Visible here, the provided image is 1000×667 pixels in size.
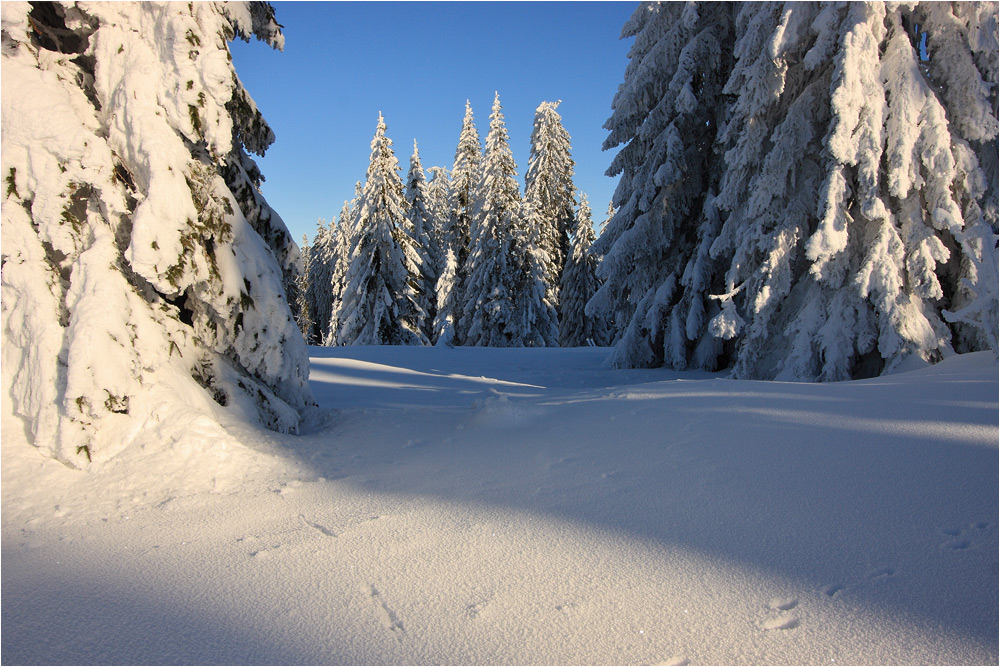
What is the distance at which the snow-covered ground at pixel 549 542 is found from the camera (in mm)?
2010

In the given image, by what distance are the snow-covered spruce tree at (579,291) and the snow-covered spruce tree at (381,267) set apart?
7818 mm

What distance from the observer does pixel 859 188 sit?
828cm

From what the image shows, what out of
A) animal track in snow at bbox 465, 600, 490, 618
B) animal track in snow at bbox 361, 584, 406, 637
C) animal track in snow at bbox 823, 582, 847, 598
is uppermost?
animal track in snow at bbox 823, 582, 847, 598

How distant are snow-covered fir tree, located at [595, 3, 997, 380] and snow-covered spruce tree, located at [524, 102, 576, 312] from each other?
16974 mm

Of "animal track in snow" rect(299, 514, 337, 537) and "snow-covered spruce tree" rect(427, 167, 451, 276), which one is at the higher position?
"snow-covered spruce tree" rect(427, 167, 451, 276)

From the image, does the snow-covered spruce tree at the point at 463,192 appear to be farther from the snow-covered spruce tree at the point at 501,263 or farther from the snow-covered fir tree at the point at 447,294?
the snow-covered spruce tree at the point at 501,263

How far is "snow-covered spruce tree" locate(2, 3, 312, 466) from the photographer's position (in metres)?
3.87

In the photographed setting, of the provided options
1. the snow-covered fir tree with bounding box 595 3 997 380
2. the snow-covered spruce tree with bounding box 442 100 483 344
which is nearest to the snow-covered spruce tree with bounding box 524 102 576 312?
the snow-covered spruce tree with bounding box 442 100 483 344

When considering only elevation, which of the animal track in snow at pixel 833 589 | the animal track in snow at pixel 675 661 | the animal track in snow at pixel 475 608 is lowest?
the animal track in snow at pixel 475 608

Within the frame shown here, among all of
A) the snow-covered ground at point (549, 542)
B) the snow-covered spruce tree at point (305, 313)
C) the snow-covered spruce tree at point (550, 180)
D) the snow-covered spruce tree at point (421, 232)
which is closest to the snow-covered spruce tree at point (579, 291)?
the snow-covered spruce tree at point (550, 180)

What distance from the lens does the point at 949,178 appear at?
7758 mm

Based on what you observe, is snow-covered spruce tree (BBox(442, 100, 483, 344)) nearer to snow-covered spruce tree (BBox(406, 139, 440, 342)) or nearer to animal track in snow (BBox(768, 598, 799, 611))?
snow-covered spruce tree (BBox(406, 139, 440, 342))

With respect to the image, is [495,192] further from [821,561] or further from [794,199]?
[821,561]

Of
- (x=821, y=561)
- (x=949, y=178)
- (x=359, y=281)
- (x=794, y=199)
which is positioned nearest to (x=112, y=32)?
(x=821, y=561)
